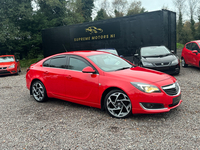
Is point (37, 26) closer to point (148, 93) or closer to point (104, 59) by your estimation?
point (104, 59)

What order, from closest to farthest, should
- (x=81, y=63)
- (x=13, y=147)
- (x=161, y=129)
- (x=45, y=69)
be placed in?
(x=13, y=147), (x=161, y=129), (x=81, y=63), (x=45, y=69)

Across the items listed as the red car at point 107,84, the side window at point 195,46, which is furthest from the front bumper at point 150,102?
the side window at point 195,46

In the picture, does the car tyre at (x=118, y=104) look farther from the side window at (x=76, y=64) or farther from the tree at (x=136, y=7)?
the tree at (x=136, y=7)

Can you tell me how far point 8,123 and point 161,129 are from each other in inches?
125

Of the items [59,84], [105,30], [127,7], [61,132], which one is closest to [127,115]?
[61,132]

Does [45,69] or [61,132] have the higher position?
[45,69]

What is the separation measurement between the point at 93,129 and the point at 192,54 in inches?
319

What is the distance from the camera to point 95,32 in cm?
1323

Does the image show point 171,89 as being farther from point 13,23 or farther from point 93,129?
point 13,23

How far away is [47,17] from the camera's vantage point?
2662 cm

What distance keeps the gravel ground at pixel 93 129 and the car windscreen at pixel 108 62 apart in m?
1.08

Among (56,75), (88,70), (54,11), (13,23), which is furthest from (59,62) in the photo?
(54,11)

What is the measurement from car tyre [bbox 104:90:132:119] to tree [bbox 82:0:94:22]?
41.1 m

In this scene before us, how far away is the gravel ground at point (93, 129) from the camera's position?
10.1ft
